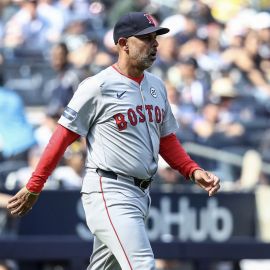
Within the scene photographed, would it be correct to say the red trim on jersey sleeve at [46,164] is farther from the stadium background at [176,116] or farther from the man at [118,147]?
the stadium background at [176,116]

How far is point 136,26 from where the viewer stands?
5402mm

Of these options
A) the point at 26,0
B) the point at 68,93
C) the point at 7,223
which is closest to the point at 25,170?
the point at 7,223

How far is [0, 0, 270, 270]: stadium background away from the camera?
27.7 feet

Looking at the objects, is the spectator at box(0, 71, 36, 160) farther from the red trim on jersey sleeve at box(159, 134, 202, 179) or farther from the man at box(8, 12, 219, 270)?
the man at box(8, 12, 219, 270)

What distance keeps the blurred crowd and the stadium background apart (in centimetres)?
2

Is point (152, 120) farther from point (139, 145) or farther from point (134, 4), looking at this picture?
point (134, 4)

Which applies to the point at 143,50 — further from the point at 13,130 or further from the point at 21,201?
the point at 13,130

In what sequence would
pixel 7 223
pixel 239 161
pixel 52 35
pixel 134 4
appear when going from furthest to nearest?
1. pixel 134 4
2. pixel 52 35
3. pixel 239 161
4. pixel 7 223

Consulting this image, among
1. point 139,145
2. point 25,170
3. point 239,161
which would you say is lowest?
point 239,161

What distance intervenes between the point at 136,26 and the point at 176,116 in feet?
19.4

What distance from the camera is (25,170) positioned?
918 centimetres

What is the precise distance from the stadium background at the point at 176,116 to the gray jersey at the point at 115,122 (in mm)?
2789

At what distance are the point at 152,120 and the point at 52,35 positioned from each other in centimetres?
811

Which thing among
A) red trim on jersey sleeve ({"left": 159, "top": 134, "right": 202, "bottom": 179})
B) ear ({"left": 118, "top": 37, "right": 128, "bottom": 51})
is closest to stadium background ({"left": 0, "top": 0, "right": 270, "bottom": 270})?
red trim on jersey sleeve ({"left": 159, "top": 134, "right": 202, "bottom": 179})
